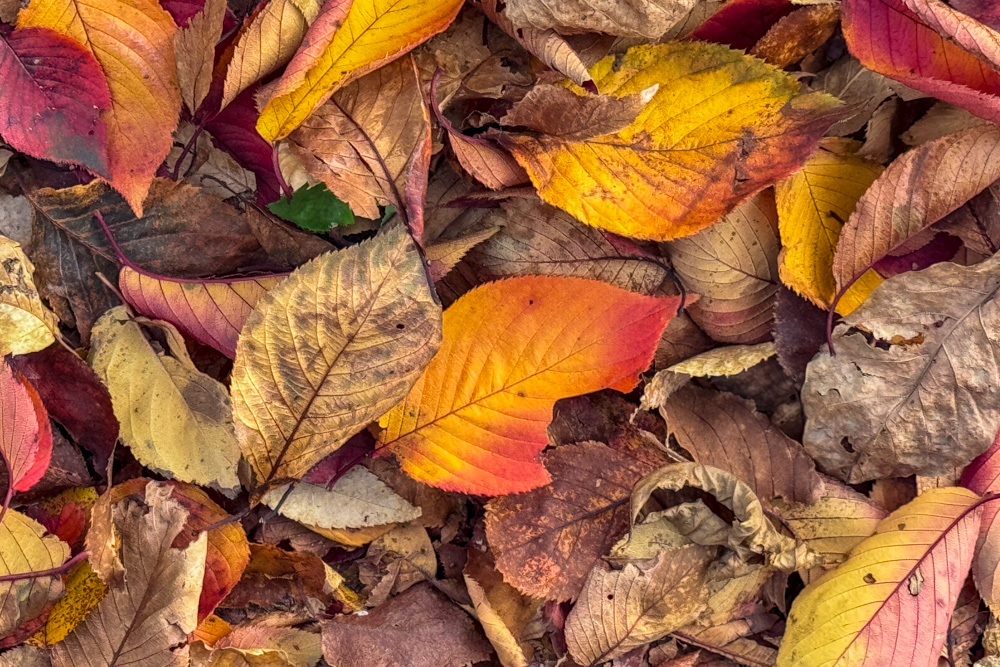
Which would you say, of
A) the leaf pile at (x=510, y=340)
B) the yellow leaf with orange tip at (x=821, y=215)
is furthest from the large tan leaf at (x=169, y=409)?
the yellow leaf with orange tip at (x=821, y=215)

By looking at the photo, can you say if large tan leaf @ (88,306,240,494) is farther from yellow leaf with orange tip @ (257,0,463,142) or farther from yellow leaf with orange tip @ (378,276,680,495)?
yellow leaf with orange tip @ (257,0,463,142)

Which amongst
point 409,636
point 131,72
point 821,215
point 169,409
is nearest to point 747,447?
point 821,215

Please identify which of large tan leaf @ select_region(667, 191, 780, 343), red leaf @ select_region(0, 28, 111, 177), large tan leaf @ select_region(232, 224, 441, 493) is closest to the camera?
large tan leaf @ select_region(232, 224, 441, 493)

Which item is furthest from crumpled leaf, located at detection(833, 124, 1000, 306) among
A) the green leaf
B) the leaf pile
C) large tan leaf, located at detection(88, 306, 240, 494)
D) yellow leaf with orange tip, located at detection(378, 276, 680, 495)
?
large tan leaf, located at detection(88, 306, 240, 494)

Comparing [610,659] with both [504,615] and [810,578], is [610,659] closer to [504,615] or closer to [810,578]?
[504,615]

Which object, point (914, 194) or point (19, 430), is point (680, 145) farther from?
point (19, 430)

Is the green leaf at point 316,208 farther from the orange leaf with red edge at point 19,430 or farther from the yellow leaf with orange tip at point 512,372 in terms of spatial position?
the orange leaf with red edge at point 19,430

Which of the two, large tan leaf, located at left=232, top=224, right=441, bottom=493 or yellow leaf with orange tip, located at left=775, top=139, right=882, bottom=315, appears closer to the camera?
large tan leaf, located at left=232, top=224, right=441, bottom=493

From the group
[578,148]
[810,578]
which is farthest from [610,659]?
[578,148]
